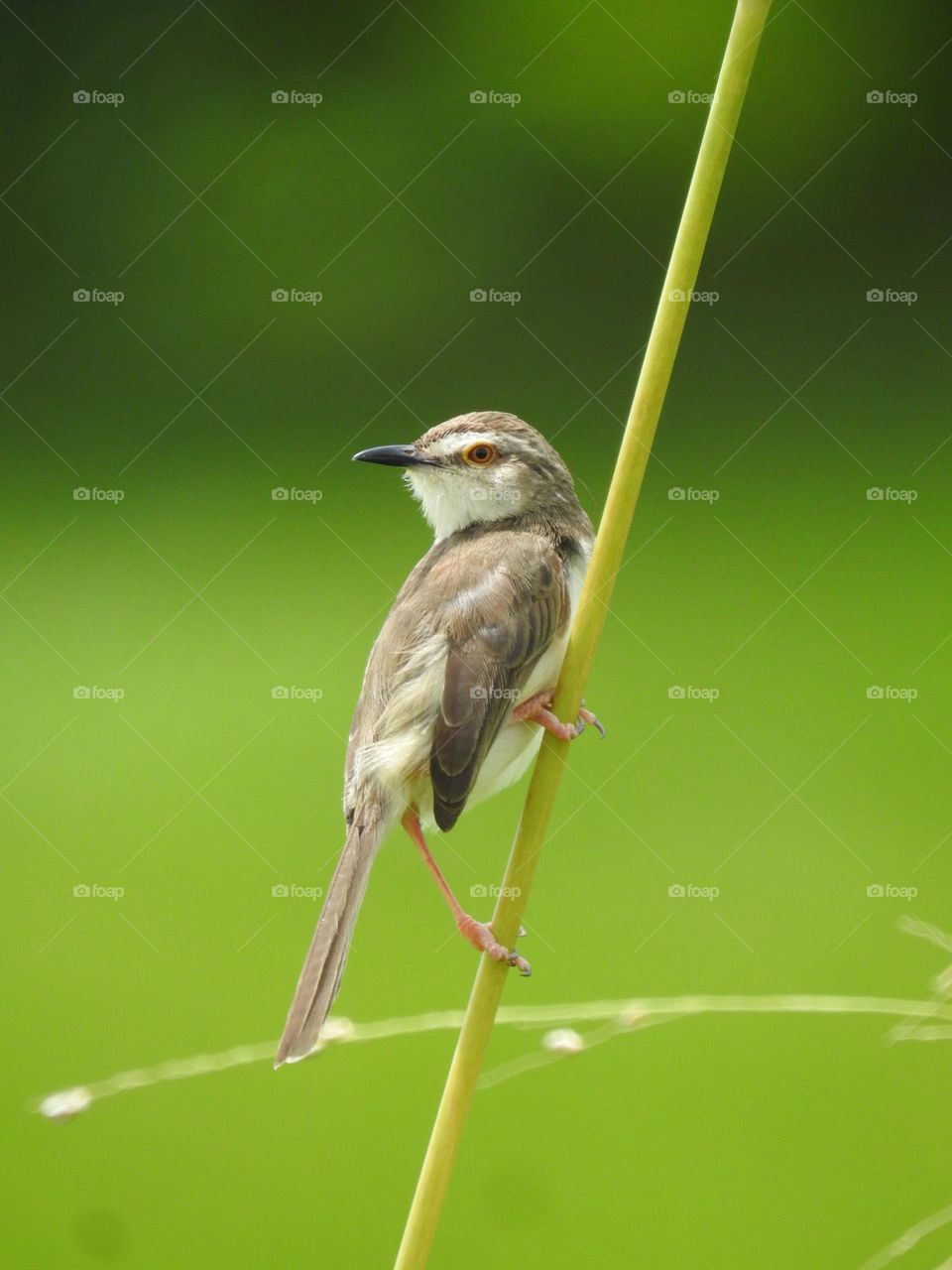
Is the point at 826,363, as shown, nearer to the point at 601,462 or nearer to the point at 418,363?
the point at 601,462

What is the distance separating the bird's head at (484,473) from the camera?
5.68ft

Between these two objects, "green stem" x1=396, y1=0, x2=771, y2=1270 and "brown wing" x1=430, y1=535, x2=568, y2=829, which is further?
"brown wing" x1=430, y1=535, x2=568, y2=829

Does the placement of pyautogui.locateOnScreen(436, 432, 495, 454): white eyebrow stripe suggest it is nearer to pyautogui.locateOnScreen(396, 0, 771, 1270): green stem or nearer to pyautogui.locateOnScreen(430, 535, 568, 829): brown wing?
pyautogui.locateOnScreen(430, 535, 568, 829): brown wing

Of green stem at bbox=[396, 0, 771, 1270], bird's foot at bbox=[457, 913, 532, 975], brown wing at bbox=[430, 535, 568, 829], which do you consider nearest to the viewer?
green stem at bbox=[396, 0, 771, 1270]

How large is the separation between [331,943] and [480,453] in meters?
0.71

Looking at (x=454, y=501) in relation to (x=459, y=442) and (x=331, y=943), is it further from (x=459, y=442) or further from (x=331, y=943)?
(x=331, y=943)

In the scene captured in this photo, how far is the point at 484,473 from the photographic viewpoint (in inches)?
69.4

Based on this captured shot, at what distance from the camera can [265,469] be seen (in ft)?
15.8

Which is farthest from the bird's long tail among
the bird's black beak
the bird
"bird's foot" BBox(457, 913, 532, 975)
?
the bird's black beak

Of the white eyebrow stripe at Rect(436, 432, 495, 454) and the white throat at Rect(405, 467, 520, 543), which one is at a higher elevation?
the white eyebrow stripe at Rect(436, 432, 495, 454)

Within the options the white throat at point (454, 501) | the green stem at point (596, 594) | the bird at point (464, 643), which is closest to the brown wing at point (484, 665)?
the bird at point (464, 643)

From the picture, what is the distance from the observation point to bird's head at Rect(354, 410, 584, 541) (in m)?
1.73

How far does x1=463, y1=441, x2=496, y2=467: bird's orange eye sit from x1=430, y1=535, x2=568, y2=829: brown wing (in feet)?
0.55

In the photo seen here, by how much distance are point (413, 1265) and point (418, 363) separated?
418 centimetres
